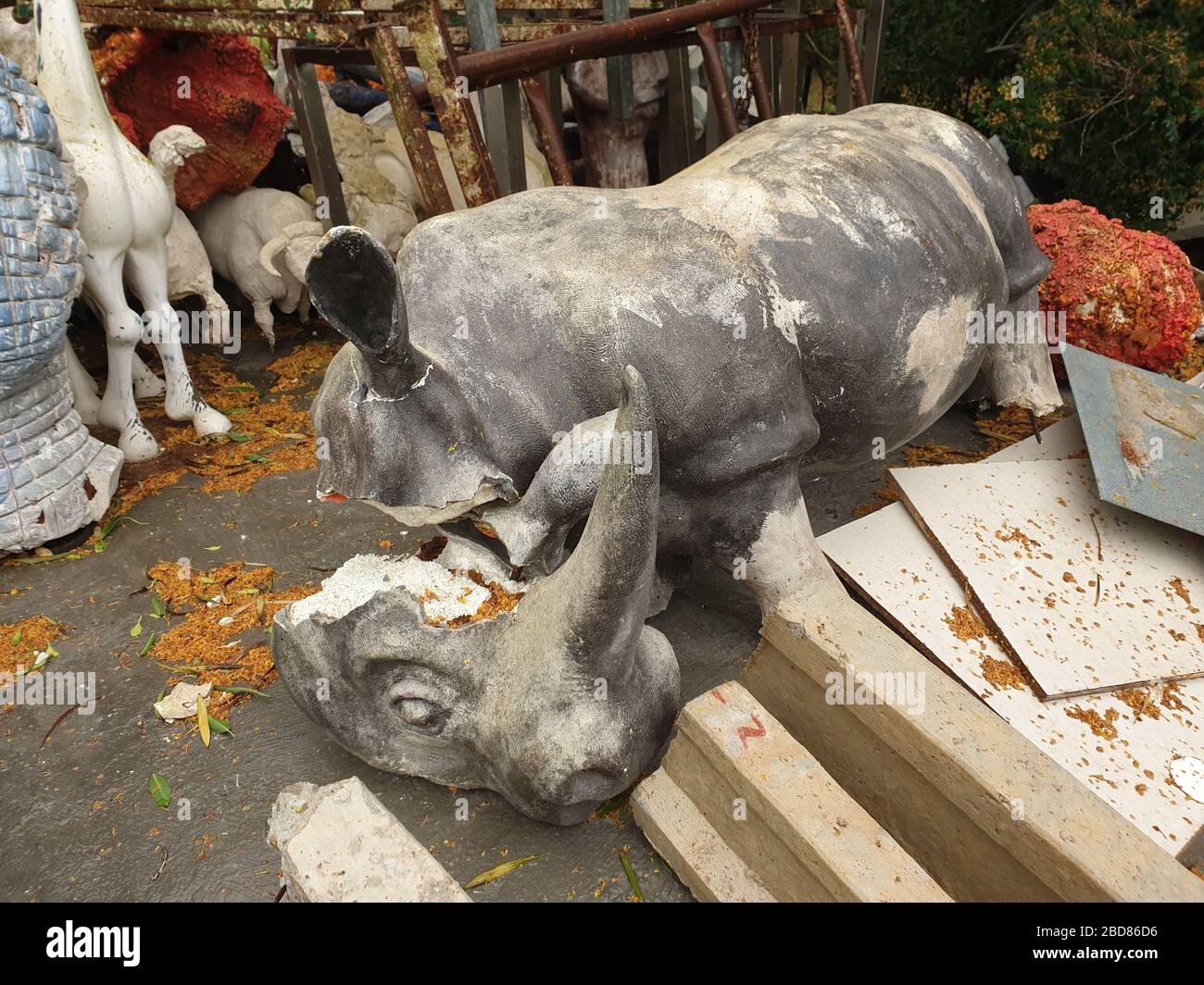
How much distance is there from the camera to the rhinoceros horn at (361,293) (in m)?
1.52

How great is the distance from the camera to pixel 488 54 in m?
2.81

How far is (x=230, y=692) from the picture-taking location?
2.40 meters

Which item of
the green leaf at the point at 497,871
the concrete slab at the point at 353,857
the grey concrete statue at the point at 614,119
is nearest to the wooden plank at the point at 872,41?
the grey concrete statue at the point at 614,119

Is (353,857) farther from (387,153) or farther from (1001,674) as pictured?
(387,153)

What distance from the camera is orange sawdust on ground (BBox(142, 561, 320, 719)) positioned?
2.47 metres

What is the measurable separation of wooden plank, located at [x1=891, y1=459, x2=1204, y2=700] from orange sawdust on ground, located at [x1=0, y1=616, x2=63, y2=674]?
2.67 meters

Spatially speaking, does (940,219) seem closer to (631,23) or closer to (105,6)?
(631,23)

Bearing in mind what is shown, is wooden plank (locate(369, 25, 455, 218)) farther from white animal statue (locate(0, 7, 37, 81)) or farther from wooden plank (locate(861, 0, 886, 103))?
wooden plank (locate(861, 0, 886, 103))

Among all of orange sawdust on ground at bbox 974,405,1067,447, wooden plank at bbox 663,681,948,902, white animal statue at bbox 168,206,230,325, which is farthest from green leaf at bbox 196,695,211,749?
orange sawdust on ground at bbox 974,405,1067,447

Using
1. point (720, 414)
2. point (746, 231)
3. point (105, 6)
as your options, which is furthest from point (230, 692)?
point (105, 6)

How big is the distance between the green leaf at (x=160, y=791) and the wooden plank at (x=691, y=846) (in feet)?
3.72

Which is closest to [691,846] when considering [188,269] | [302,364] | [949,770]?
[949,770]

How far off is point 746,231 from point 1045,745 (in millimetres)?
1415
